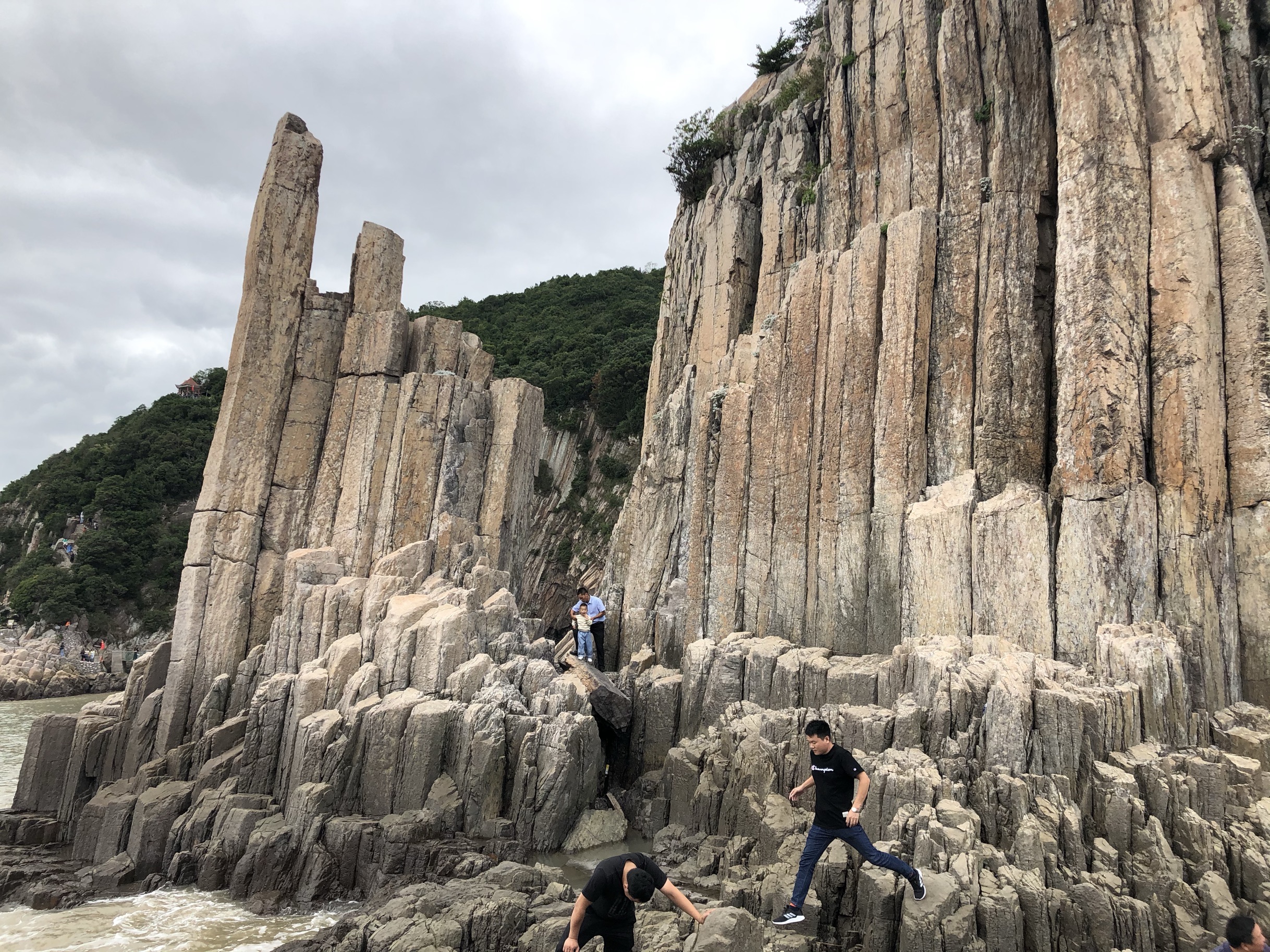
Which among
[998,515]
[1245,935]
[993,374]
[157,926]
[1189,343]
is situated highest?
[993,374]

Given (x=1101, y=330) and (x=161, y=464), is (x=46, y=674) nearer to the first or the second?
(x=161, y=464)

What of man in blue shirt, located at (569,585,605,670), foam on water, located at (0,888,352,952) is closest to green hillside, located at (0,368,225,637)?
man in blue shirt, located at (569,585,605,670)

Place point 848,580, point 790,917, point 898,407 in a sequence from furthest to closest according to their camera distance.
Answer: point 898,407 < point 848,580 < point 790,917

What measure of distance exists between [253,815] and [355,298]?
11.5 metres

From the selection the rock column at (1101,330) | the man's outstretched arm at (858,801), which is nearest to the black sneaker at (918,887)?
the man's outstretched arm at (858,801)

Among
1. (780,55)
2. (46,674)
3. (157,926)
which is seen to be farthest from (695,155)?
(46,674)

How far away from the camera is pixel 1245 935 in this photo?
4520 millimetres

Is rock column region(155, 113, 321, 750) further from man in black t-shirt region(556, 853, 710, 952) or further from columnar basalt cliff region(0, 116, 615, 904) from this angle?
man in black t-shirt region(556, 853, 710, 952)


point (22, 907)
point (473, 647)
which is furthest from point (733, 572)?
point (22, 907)

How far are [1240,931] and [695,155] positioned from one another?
24858 mm

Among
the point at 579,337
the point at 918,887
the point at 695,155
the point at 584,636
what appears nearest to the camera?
the point at 918,887

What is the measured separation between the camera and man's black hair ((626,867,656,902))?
5023 millimetres

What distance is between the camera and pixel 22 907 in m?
10.4

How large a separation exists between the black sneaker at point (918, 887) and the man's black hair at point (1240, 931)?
2.87m
